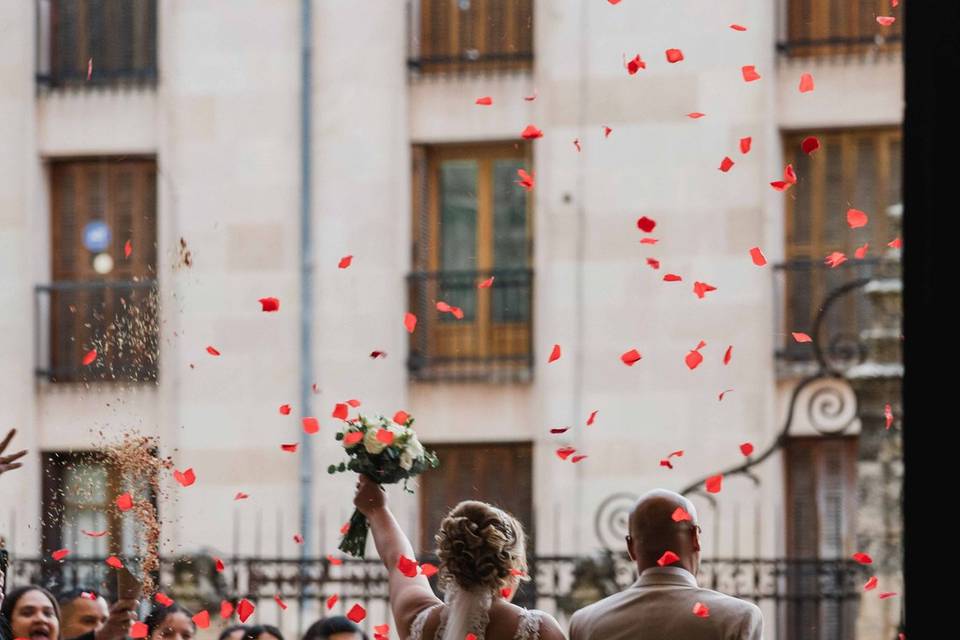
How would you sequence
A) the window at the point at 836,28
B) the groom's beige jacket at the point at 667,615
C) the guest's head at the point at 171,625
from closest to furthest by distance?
the groom's beige jacket at the point at 667,615
the guest's head at the point at 171,625
the window at the point at 836,28

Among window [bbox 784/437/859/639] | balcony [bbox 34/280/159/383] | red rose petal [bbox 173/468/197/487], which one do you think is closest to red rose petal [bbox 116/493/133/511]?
red rose petal [bbox 173/468/197/487]

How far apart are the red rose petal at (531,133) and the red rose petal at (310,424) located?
249cm

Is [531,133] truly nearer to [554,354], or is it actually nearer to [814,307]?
[554,354]

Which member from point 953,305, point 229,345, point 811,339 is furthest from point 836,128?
point 953,305

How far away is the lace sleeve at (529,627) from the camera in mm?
4328

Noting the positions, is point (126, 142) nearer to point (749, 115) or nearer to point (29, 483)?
point (29, 483)

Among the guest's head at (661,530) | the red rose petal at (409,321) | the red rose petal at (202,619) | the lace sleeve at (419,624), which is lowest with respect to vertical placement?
the red rose petal at (202,619)

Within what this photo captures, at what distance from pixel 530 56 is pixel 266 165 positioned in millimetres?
2095

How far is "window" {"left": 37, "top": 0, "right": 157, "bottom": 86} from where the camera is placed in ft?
46.4

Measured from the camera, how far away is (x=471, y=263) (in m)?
13.9

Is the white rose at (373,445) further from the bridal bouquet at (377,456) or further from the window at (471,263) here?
the window at (471,263)

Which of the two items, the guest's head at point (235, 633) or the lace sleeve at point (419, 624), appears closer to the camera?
the lace sleeve at point (419, 624)

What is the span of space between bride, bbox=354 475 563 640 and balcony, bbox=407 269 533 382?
29.4 ft

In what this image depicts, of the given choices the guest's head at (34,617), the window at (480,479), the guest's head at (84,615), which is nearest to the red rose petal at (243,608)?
the window at (480,479)
